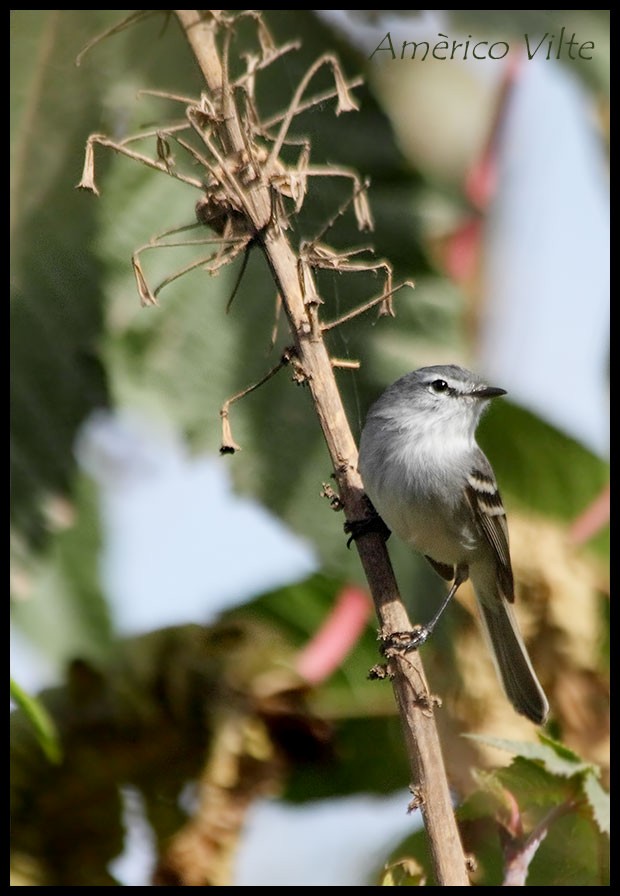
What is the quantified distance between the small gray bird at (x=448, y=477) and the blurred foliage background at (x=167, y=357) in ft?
1.18

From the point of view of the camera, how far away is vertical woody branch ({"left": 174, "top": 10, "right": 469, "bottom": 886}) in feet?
4.52

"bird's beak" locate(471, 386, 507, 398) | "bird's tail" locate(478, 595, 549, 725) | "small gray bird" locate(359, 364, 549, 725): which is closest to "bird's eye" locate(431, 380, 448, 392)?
"small gray bird" locate(359, 364, 549, 725)

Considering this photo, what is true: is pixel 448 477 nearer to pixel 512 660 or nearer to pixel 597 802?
pixel 512 660

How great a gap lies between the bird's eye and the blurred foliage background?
69 cm

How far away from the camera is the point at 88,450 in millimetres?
2971

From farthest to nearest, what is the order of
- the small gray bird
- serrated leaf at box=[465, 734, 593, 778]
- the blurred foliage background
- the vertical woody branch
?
the small gray bird < the blurred foliage background < serrated leaf at box=[465, 734, 593, 778] < the vertical woody branch

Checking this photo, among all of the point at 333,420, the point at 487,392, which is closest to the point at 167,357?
the point at 333,420

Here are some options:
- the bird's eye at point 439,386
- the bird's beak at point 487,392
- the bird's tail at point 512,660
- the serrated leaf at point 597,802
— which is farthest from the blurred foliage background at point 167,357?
the bird's eye at point 439,386

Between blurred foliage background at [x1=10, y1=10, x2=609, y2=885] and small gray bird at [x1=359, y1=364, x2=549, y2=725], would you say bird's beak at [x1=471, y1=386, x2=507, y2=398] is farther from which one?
blurred foliage background at [x1=10, y1=10, x2=609, y2=885]

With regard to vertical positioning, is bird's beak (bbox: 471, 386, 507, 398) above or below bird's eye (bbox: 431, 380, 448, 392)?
below

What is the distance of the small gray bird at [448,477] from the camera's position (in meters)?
2.93

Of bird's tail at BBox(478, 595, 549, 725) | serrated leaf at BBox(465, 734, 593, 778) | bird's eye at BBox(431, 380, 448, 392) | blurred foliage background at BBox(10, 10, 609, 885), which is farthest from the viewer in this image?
bird's eye at BBox(431, 380, 448, 392)

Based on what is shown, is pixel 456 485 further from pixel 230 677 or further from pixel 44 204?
pixel 44 204
